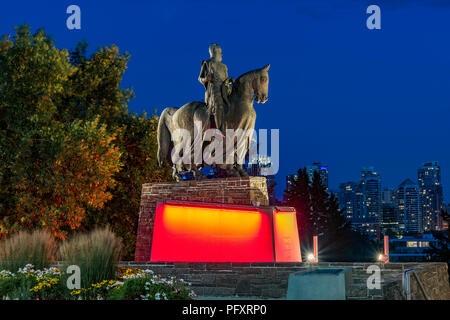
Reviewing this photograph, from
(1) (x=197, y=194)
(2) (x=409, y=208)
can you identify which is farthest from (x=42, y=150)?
(2) (x=409, y=208)

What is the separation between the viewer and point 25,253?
31.9 feet

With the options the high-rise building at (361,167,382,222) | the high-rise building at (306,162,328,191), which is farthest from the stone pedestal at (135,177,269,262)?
the high-rise building at (361,167,382,222)

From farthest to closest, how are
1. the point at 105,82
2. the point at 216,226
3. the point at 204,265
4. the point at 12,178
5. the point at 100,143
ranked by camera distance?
the point at 105,82
the point at 100,143
the point at 12,178
the point at 216,226
the point at 204,265

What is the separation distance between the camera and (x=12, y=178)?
53.1 feet

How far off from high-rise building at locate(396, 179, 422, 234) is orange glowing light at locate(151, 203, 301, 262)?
13835cm

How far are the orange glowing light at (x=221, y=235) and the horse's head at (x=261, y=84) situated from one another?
2485 millimetres

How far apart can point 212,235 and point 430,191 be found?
146386mm

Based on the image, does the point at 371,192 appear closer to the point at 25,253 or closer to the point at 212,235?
the point at 212,235

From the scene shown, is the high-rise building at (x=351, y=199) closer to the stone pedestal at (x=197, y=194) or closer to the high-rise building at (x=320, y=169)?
the high-rise building at (x=320, y=169)
